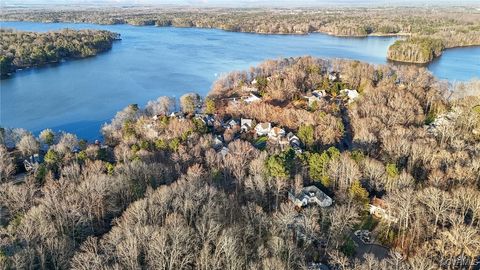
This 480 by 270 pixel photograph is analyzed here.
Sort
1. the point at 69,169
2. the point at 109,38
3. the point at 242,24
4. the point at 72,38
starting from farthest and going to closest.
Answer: the point at 242,24, the point at 109,38, the point at 72,38, the point at 69,169

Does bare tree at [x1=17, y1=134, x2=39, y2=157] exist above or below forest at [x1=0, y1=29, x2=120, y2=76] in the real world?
below

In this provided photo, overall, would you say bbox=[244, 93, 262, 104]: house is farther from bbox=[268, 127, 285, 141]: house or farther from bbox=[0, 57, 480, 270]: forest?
bbox=[268, 127, 285, 141]: house

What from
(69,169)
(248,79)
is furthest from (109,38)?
(69,169)

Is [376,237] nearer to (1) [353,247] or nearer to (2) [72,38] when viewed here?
(1) [353,247]

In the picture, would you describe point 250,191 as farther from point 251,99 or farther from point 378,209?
point 251,99

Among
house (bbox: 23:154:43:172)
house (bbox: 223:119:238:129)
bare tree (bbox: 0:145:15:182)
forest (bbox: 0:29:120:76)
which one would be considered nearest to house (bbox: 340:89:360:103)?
house (bbox: 223:119:238:129)

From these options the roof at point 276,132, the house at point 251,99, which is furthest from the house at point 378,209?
the house at point 251,99

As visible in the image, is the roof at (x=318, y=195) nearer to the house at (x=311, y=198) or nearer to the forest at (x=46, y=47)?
the house at (x=311, y=198)
